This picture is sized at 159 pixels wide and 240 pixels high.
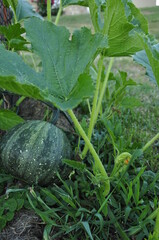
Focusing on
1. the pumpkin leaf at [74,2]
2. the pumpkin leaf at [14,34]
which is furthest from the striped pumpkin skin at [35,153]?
the pumpkin leaf at [74,2]

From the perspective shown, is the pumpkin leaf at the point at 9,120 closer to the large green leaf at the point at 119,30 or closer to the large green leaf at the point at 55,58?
the large green leaf at the point at 55,58

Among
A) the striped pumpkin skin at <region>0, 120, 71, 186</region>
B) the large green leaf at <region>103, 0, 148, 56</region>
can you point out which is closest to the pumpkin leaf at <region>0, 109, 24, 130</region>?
the striped pumpkin skin at <region>0, 120, 71, 186</region>

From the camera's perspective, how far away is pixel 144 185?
152 centimetres

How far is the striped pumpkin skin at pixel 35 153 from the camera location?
1.52 m

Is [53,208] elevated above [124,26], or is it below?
below

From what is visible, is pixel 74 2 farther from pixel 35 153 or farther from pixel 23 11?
pixel 35 153

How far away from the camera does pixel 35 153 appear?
1522mm

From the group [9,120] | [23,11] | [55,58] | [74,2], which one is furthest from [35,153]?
[23,11]

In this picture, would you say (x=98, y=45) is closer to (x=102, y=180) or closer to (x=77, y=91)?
(x=77, y=91)

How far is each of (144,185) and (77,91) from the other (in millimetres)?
583

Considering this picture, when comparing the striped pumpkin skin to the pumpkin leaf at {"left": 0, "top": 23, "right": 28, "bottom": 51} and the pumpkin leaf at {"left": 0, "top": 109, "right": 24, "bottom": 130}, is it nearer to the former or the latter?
the pumpkin leaf at {"left": 0, "top": 109, "right": 24, "bottom": 130}

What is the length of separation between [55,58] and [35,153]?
425 millimetres

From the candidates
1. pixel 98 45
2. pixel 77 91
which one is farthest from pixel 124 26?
pixel 77 91

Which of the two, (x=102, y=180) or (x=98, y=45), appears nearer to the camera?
(x=98, y=45)
